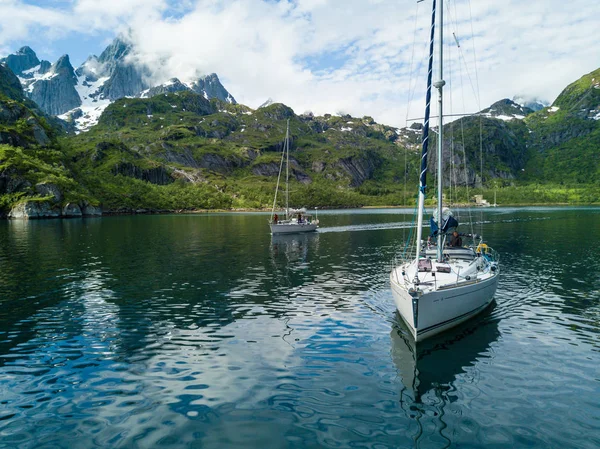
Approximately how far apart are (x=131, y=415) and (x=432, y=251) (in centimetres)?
2239

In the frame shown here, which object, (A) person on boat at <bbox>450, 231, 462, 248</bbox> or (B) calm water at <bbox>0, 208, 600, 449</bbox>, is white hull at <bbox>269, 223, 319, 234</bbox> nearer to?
(B) calm water at <bbox>0, 208, 600, 449</bbox>

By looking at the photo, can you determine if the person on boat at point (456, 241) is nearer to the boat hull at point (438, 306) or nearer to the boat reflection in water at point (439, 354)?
the boat hull at point (438, 306)

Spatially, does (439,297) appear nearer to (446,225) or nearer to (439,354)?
(439,354)

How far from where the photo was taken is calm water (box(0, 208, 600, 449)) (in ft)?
40.4

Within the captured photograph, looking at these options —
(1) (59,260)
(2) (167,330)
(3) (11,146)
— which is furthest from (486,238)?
(3) (11,146)

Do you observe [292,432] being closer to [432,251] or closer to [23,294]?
[432,251]

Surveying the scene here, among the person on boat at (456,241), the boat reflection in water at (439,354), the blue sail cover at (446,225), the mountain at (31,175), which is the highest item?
the mountain at (31,175)

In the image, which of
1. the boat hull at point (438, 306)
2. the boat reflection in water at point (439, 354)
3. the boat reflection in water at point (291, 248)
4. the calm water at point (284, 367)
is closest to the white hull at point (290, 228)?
the boat reflection in water at point (291, 248)

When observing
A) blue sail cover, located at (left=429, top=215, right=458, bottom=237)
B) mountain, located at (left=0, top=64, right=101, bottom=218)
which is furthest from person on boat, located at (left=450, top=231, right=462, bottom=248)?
mountain, located at (left=0, top=64, right=101, bottom=218)

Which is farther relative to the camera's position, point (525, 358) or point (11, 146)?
point (11, 146)

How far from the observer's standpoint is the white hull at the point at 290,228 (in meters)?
81.4

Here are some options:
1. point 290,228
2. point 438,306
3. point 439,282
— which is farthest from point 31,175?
point 438,306

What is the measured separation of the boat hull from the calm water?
2.78 ft

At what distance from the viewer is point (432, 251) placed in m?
27.9
